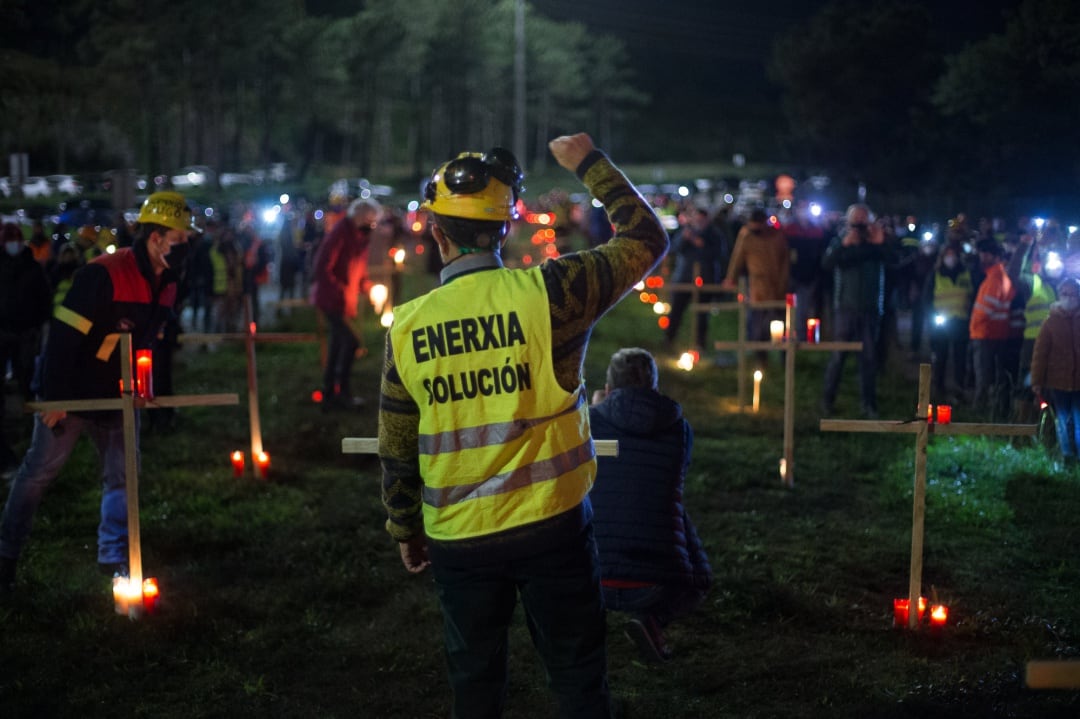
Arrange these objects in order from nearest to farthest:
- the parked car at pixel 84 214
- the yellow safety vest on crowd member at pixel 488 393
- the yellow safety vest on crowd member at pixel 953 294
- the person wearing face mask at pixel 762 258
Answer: the yellow safety vest on crowd member at pixel 488 393 < the yellow safety vest on crowd member at pixel 953 294 < the person wearing face mask at pixel 762 258 < the parked car at pixel 84 214

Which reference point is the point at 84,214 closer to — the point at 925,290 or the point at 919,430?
the point at 925,290

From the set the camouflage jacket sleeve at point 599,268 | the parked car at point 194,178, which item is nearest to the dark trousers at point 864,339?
the camouflage jacket sleeve at point 599,268

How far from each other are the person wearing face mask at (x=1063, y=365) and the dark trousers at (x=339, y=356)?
21.9 ft

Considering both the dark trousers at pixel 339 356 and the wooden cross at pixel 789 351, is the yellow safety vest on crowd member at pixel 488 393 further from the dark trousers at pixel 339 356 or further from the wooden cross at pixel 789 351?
the dark trousers at pixel 339 356

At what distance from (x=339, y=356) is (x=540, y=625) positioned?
29.5ft

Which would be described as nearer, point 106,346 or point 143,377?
point 143,377

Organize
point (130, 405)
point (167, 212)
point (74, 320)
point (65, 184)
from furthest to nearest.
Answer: point (65, 184)
point (167, 212)
point (74, 320)
point (130, 405)

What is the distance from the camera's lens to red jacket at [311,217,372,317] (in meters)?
11.7

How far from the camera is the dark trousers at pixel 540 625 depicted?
3.53 meters

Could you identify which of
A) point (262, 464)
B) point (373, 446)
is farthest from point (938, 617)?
point (262, 464)

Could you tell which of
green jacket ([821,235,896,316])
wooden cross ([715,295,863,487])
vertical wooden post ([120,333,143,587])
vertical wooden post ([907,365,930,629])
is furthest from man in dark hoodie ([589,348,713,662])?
→ green jacket ([821,235,896,316])

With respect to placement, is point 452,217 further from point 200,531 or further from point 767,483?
point 767,483

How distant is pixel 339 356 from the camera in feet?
40.2

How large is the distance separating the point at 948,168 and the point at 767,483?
94.6ft
